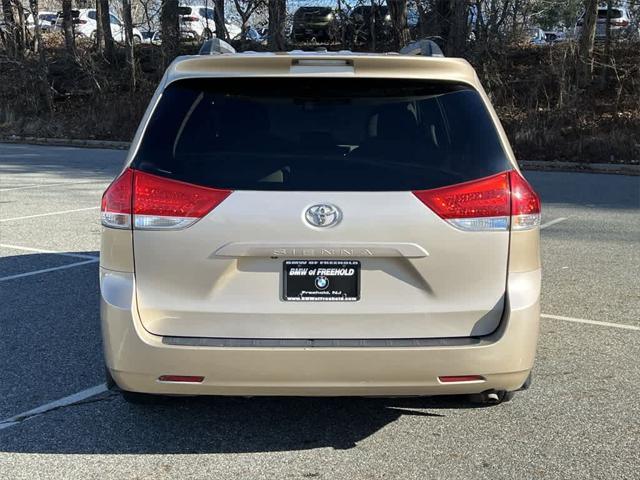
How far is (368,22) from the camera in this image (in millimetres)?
26016

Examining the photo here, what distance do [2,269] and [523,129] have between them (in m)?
15.8

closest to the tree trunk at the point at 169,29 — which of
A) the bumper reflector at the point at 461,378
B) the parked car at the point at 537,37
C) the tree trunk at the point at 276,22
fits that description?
the tree trunk at the point at 276,22

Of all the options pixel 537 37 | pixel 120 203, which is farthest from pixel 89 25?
pixel 120 203

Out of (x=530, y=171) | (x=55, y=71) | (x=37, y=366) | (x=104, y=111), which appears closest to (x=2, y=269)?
(x=37, y=366)

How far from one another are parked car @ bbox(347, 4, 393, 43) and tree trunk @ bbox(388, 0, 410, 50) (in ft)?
1.03

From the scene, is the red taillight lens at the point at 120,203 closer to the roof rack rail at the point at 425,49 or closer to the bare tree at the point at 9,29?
the roof rack rail at the point at 425,49

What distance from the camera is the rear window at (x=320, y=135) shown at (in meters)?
3.54

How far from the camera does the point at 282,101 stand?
12.1ft

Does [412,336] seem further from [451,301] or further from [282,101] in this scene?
[282,101]

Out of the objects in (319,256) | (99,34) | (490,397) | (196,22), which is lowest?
(490,397)

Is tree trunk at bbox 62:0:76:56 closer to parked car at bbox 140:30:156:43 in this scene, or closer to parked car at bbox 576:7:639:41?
parked car at bbox 140:30:156:43

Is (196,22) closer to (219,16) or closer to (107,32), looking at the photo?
(107,32)

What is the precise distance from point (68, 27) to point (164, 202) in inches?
1237

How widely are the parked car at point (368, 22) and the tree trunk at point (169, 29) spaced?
7.22 meters
